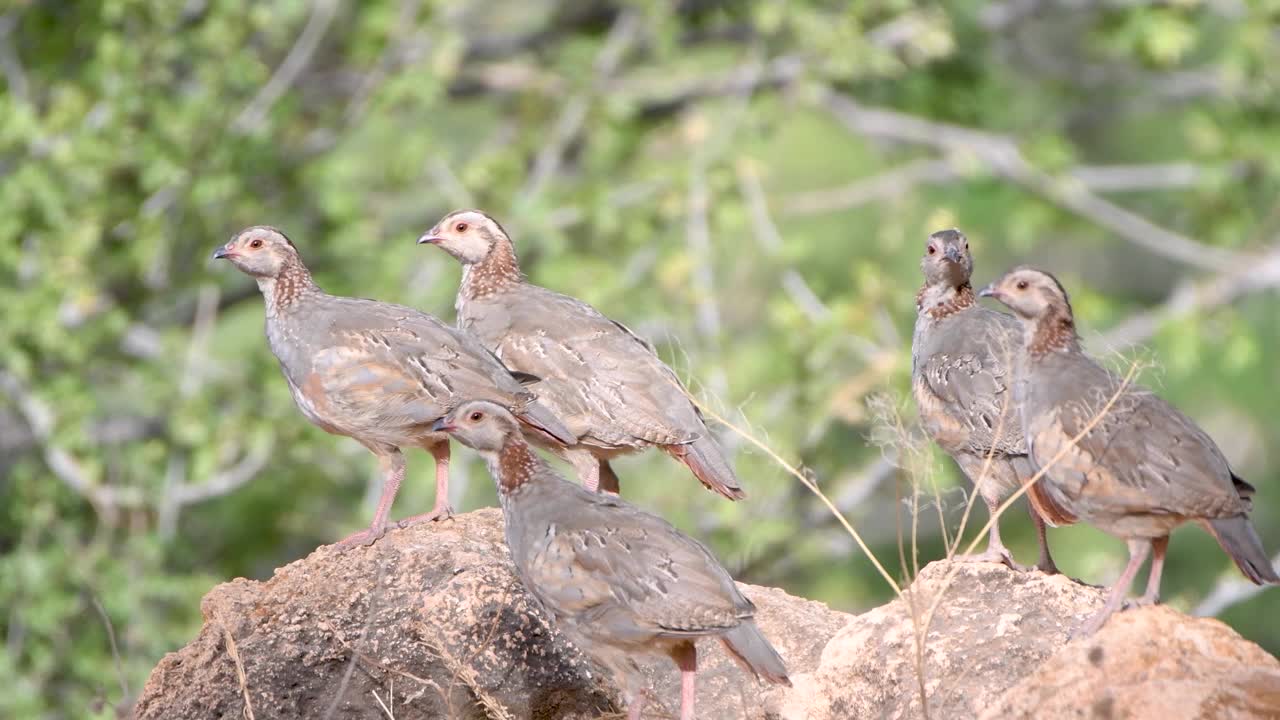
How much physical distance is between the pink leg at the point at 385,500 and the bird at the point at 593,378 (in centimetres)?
63

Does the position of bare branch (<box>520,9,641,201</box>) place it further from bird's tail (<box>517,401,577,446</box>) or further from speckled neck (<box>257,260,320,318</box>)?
bird's tail (<box>517,401,577,446</box>)

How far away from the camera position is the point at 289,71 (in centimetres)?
1437

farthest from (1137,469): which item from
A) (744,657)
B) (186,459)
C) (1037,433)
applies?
(186,459)

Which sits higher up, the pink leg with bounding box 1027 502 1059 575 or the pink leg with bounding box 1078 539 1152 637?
the pink leg with bounding box 1078 539 1152 637

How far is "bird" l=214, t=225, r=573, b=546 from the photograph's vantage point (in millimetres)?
6680

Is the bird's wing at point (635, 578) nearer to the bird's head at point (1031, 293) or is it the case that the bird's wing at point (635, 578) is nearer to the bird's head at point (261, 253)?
the bird's head at point (1031, 293)

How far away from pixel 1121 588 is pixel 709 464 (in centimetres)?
198

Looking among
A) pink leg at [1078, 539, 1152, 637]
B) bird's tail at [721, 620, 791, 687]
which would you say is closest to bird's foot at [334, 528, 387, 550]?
bird's tail at [721, 620, 791, 687]

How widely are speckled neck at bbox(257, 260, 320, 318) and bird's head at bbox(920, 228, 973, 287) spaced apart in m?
2.52

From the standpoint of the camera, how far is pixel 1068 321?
5906 millimetres

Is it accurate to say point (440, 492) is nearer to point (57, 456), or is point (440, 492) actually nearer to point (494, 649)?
point (494, 649)

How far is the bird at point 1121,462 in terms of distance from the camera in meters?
5.23

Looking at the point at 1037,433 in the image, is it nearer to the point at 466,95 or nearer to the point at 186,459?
the point at 186,459

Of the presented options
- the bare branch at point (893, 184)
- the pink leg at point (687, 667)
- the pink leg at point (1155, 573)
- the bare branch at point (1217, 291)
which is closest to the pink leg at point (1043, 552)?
the pink leg at point (1155, 573)
